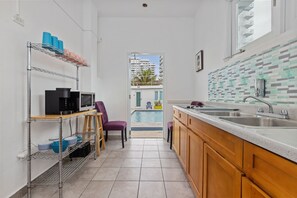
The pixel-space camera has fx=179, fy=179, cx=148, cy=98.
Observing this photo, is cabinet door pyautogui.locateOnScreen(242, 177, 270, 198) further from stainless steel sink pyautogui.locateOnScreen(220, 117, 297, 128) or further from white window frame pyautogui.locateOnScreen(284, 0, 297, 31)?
white window frame pyautogui.locateOnScreen(284, 0, 297, 31)

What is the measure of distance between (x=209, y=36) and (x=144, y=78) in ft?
32.7

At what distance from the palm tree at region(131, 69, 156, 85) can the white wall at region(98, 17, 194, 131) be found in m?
8.45

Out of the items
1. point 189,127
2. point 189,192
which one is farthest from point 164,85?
point 189,192

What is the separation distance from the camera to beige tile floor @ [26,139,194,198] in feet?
6.46

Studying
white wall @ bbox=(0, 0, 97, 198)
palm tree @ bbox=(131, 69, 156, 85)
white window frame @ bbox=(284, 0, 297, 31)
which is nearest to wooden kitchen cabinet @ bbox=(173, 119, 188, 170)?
white window frame @ bbox=(284, 0, 297, 31)

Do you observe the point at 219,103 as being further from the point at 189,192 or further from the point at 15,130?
the point at 15,130

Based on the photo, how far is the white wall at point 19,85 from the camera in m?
1.65

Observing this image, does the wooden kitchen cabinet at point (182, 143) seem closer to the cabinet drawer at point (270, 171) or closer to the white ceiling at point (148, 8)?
the cabinet drawer at point (270, 171)

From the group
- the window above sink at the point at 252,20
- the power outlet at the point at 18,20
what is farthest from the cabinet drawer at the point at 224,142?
the power outlet at the point at 18,20

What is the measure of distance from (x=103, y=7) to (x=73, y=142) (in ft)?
9.98

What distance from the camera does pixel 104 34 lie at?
442 cm

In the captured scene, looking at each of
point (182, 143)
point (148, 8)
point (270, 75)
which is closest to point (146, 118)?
point (148, 8)

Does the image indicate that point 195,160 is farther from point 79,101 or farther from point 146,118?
point 146,118

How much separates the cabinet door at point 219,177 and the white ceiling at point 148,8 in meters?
3.32
